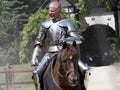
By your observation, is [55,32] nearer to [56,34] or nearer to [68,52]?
[56,34]

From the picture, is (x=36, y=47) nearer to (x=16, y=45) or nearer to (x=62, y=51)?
(x=62, y=51)

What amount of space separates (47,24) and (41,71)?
0.66 m

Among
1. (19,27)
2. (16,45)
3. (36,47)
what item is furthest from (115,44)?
(36,47)

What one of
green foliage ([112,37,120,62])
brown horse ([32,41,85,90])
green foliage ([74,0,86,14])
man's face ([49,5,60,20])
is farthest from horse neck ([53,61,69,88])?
green foliage ([74,0,86,14])

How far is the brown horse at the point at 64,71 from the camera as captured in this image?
682 centimetres

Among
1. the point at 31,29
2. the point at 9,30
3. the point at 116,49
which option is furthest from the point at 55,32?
the point at 9,30

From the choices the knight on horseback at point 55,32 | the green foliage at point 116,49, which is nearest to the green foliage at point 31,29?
the green foliage at point 116,49

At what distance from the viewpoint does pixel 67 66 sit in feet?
22.6

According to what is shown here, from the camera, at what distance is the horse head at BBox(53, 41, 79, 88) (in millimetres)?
6781

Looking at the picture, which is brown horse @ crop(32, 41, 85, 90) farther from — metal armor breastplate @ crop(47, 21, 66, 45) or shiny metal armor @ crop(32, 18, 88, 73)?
metal armor breastplate @ crop(47, 21, 66, 45)

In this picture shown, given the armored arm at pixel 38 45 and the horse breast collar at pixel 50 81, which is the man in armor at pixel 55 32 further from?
the horse breast collar at pixel 50 81

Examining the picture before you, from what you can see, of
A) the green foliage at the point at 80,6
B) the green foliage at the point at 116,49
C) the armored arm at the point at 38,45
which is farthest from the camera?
the green foliage at the point at 80,6

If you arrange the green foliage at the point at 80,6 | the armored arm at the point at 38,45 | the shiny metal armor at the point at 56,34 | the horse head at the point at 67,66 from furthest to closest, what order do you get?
1. the green foliage at the point at 80,6
2. the armored arm at the point at 38,45
3. the shiny metal armor at the point at 56,34
4. the horse head at the point at 67,66

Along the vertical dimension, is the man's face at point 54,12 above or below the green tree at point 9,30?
above
